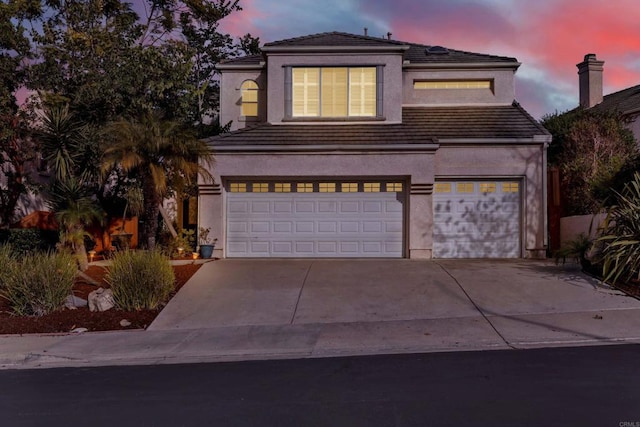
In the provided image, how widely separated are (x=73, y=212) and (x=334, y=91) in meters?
8.65

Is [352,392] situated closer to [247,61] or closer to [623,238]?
[623,238]

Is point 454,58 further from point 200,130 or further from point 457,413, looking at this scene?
point 457,413

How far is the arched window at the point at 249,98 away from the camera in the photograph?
20109 mm

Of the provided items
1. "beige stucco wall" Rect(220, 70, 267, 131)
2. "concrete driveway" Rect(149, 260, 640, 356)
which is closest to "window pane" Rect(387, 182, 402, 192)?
"concrete driveway" Rect(149, 260, 640, 356)

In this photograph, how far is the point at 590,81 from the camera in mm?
30578

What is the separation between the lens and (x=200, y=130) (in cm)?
2003

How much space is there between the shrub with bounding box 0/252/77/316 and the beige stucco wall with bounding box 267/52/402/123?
879 centimetres

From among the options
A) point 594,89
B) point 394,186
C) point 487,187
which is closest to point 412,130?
point 394,186

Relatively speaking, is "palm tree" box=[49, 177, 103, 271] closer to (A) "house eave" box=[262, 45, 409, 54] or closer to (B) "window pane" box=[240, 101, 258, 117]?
(B) "window pane" box=[240, 101, 258, 117]

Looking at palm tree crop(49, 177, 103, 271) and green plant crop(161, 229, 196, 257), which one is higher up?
palm tree crop(49, 177, 103, 271)

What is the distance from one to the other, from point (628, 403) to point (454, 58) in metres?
15.7

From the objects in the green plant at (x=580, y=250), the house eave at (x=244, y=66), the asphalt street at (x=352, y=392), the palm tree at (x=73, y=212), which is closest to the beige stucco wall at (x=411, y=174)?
the green plant at (x=580, y=250)

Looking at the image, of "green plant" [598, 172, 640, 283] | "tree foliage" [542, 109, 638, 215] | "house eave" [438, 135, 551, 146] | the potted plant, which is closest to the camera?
"green plant" [598, 172, 640, 283]

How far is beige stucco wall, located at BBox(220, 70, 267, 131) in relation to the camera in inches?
790
